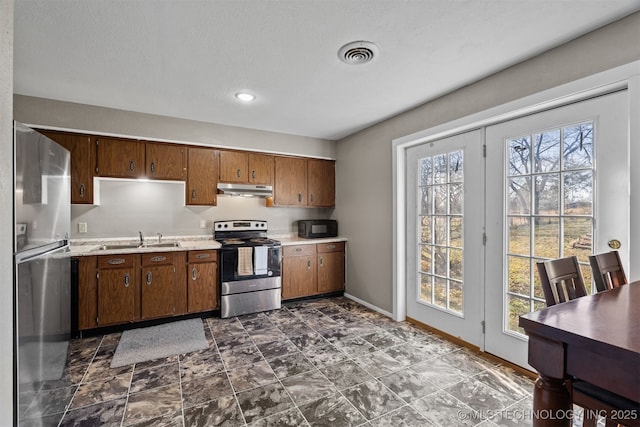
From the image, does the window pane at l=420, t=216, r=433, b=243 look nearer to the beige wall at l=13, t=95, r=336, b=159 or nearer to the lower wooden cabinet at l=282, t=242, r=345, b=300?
the lower wooden cabinet at l=282, t=242, r=345, b=300

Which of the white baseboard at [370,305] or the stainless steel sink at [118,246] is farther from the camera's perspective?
the white baseboard at [370,305]

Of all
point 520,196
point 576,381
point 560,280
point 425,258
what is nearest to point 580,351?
point 576,381

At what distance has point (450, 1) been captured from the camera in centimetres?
161

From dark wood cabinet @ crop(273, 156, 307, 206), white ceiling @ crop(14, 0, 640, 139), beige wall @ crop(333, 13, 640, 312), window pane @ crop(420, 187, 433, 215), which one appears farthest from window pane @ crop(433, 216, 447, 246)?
dark wood cabinet @ crop(273, 156, 307, 206)

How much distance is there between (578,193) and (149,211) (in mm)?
4347

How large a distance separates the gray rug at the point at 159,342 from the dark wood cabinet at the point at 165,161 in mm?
1761

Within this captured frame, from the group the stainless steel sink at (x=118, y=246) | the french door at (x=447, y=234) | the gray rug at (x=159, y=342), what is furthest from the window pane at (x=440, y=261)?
the stainless steel sink at (x=118, y=246)

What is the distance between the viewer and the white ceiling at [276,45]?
167cm

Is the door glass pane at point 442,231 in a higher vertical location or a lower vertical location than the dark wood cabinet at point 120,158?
lower

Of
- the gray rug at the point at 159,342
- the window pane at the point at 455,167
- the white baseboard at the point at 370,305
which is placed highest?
the window pane at the point at 455,167

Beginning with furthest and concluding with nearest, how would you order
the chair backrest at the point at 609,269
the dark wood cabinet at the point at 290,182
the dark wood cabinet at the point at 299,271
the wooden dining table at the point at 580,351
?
1. the dark wood cabinet at the point at 290,182
2. the dark wood cabinet at the point at 299,271
3. the chair backrest at the point at 609,269
4. the wooden dining table at the point at 580,351

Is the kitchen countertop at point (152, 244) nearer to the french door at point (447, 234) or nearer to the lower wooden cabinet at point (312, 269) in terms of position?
the lower wooden cabinet at point (312, 269)

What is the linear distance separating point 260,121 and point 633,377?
12.2ft
